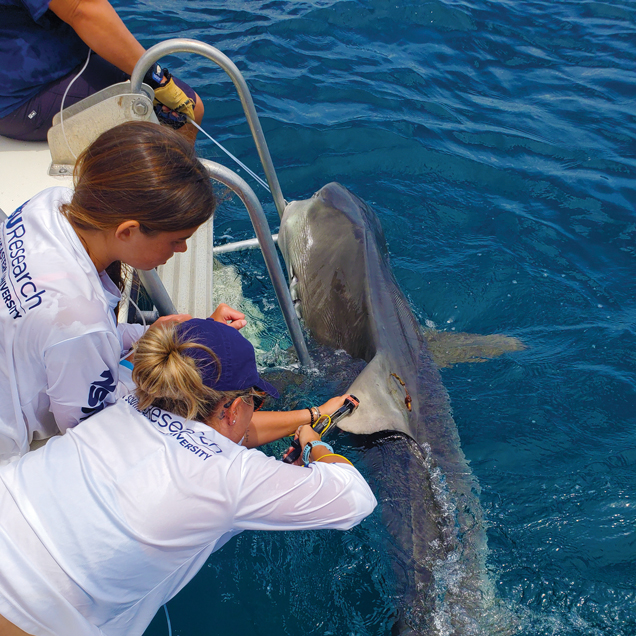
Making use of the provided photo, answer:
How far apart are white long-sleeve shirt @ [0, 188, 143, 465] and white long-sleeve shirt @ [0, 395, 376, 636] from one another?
19cm

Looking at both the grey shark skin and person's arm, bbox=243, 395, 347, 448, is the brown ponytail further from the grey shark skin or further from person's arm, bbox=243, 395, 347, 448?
the grey shark skin

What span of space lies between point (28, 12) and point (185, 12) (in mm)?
6915

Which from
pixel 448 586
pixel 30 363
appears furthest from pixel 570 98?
pixel 30 363

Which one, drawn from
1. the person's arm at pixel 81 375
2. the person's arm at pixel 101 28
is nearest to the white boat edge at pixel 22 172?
the person's arm at pixel 101 28

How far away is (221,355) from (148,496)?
576mm

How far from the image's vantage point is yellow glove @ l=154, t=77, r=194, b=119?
3.69 meters

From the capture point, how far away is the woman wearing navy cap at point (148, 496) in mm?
1856

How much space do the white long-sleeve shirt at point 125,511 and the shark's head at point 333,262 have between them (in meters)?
1.85

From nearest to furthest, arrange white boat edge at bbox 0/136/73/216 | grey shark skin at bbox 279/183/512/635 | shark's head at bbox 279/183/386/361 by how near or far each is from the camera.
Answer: grey shark skin at bbox 279/183/512/635
white boat edge at bbox 0/136/73/216
shark's head at bbox 279/183/386/361

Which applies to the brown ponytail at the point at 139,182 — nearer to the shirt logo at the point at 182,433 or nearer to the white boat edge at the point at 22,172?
the shirt logo at the point at 182,433

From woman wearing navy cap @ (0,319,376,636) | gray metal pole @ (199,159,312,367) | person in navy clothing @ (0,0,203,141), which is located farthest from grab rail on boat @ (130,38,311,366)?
woman wearing navy cap @ (0,319,376,636)

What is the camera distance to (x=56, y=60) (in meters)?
3.82

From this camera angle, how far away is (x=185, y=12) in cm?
964

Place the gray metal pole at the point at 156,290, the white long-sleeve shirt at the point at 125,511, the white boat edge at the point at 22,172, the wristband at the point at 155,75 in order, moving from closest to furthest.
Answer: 1. the white long-sleeve shirt at the point at 125,511
2. the gray metal pole at the point at 156,290
3. the white boat edge at the point at 22,172
4. the wristband at the point at 155,75
